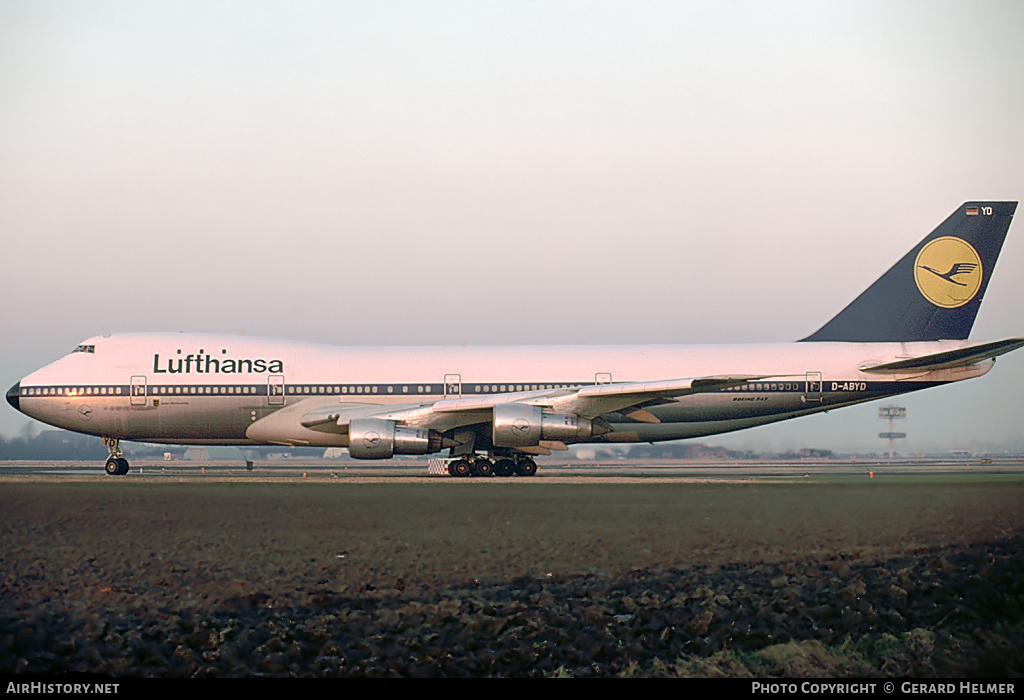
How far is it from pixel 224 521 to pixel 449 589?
534 cm

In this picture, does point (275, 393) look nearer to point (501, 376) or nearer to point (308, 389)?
point (308, 389)

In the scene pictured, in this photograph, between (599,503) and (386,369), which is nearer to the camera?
(599,503)

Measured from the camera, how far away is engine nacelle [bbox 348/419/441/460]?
2862cm

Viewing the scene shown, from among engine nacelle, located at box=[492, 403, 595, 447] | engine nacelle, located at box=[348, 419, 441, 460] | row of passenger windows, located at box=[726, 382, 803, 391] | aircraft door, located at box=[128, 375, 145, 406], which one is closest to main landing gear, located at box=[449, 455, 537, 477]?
engine nacelle, located at box=[348, 419, 441, 460]

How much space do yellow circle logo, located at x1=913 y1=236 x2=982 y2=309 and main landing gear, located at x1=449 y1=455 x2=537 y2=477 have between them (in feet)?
52.1

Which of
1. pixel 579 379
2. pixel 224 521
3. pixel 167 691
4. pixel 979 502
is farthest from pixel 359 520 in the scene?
pixel 579 379

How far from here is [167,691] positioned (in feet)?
19.8

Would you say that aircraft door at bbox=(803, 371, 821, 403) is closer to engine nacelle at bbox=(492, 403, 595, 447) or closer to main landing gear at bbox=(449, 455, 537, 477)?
engine nacelle at bbox=(492, 403, 595, 447)

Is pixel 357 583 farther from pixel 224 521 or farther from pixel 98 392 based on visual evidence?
pixel 98 392

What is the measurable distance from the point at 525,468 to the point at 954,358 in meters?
14.4

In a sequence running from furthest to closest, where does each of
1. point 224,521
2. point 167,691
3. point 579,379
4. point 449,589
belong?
point 579,379 → point 224,521 → point 449,589 → point 167,691

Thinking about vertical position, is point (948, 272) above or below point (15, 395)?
above

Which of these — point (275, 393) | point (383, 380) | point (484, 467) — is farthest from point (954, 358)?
point (275, 393)

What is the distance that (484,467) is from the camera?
30.6m
